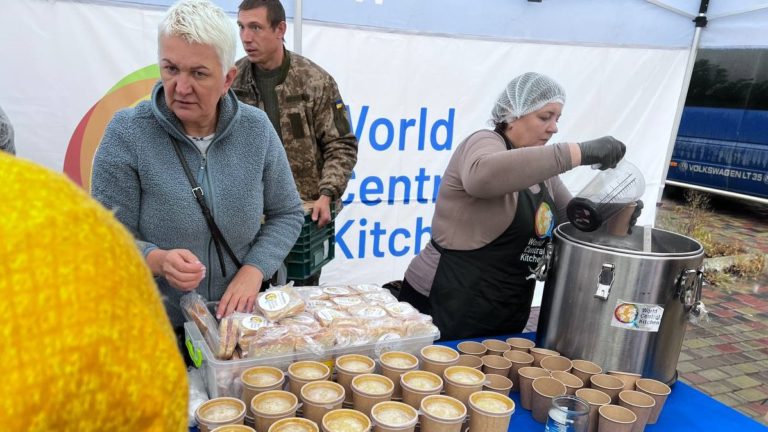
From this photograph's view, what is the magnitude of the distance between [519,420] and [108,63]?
302 centimetres

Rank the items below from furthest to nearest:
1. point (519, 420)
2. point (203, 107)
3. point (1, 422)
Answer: point (203, 107) → point (519, 420) → point (1, 422)

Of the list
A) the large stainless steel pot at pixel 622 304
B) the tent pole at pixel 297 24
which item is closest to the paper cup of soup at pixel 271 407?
the large stainless steel pot at pixel 622 304

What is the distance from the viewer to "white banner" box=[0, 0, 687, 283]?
2.99m

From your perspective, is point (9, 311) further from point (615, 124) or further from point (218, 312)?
point (615, 124)

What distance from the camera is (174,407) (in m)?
0.30

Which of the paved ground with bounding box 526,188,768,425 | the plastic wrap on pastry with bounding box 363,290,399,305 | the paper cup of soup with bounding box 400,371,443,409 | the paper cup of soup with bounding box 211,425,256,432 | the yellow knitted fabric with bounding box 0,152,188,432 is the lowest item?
the paved ground with bounding box 526,188,768,425

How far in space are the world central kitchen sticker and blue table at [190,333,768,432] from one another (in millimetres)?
274

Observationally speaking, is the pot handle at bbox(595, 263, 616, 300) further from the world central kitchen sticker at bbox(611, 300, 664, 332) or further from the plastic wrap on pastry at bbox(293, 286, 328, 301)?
the plastic wrap on pastry at bbox(293, 286, 328, 301)

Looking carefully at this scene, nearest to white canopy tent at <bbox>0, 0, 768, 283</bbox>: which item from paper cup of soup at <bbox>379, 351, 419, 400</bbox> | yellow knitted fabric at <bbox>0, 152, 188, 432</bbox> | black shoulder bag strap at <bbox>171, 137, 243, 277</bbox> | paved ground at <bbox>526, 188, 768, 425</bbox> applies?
paved ground at <bbox>526, 188, 768, 425</bbox>

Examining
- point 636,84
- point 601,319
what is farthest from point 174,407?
point 636,84

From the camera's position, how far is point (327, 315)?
1569 mm

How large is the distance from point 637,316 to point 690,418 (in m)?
0.36

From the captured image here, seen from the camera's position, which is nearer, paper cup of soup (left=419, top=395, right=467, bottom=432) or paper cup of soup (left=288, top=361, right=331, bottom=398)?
paper cup of soup (left=419, top=395, right=467, bottom=432)

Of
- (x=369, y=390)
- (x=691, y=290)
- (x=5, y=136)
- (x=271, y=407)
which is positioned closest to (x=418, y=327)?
(x=369, y=390)
